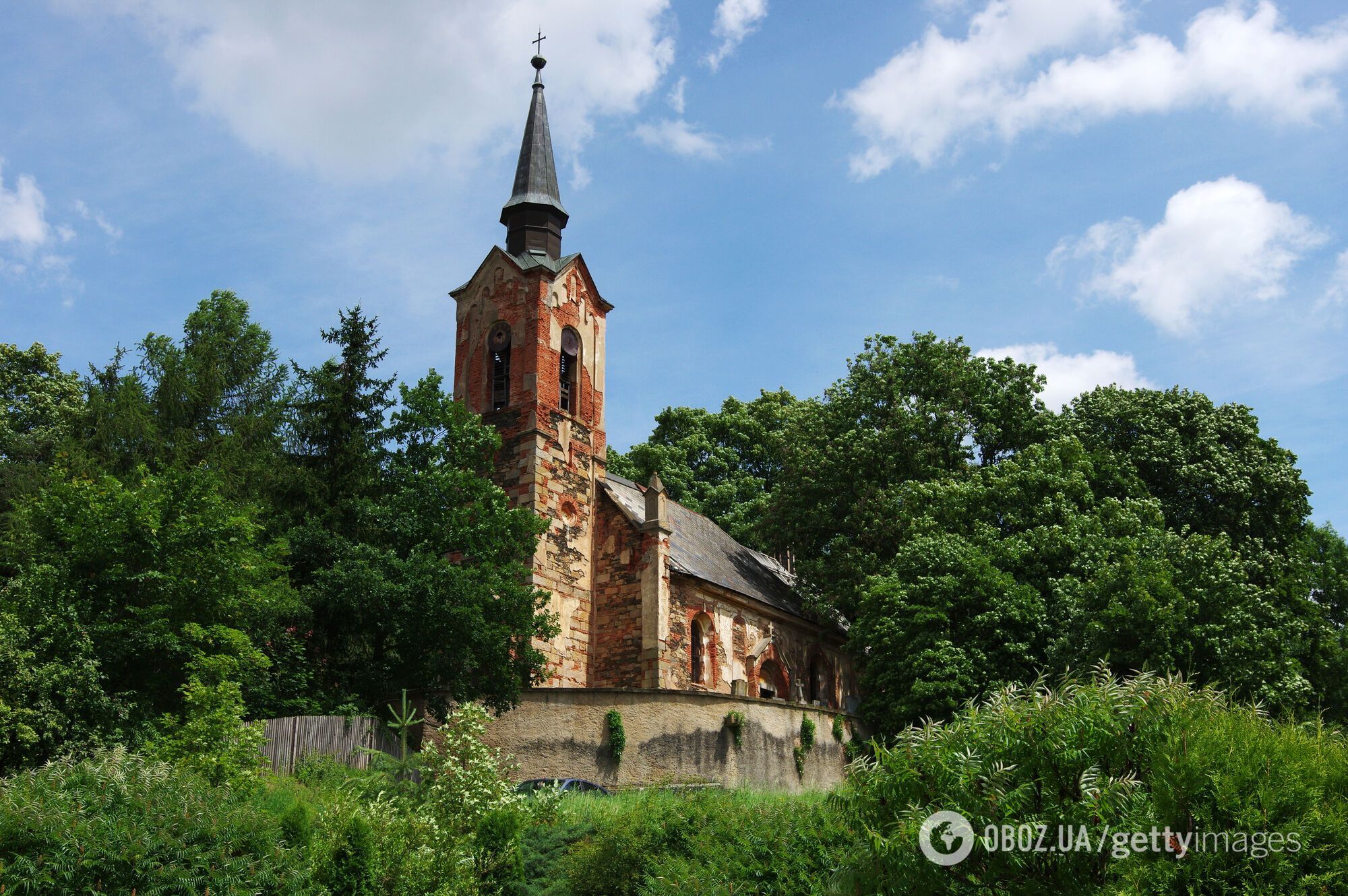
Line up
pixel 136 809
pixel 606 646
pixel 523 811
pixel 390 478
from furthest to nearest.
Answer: pixel 606 646
pixel 390 478
pixel 523 811
pixel 136 809

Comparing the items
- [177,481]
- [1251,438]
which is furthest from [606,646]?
[1251,438]

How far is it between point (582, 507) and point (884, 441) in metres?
10.1

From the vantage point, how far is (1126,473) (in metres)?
34.5

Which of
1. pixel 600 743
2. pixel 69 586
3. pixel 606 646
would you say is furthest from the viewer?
pixel 606 646

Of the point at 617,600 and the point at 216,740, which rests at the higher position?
the point at 617,600

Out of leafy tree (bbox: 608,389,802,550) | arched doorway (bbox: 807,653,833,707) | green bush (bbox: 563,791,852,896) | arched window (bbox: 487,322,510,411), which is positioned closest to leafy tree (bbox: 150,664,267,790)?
green bush (bbox: 563,791,852,896)

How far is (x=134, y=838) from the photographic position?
12.9m

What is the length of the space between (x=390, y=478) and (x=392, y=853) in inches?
611

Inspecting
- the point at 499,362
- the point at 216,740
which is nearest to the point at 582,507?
the point at 499,362

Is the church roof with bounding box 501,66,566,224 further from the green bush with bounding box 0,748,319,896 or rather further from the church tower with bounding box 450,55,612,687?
the green bush with bounding box 0,748,319,896

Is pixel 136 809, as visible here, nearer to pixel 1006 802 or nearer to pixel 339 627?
pixel 1006 802

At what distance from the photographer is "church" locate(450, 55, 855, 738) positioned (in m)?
31.3

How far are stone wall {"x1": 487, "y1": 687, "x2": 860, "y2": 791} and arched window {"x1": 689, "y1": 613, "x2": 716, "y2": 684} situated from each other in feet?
19.6

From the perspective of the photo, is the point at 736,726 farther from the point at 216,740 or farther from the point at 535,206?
the point at 535,206
